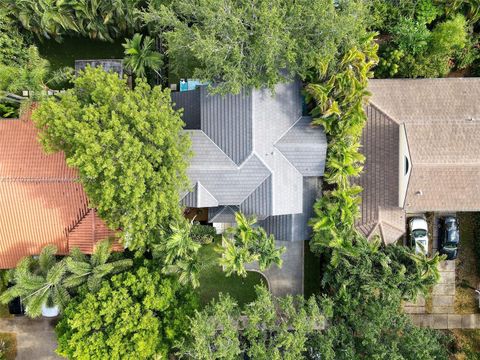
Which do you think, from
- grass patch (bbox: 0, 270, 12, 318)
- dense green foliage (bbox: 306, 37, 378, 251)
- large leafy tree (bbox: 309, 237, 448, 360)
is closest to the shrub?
dense green foliage (bbox: 306, 37, 378, 251)

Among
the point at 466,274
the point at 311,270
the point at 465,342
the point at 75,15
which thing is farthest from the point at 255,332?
the point at 75,15

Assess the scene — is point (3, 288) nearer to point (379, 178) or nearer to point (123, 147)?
point (123, 147)

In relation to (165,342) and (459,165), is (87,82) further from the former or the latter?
(459,165)

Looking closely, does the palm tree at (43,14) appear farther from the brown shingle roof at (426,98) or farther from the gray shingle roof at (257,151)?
the brown shingle roof at (426,98)

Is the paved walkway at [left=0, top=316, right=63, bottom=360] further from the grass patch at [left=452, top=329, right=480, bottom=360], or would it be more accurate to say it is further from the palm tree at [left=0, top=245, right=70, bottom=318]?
the grass patch at [left=452, top=329, right=480, bottom=360]

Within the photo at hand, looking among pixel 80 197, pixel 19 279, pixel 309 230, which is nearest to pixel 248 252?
pixel 309 230
